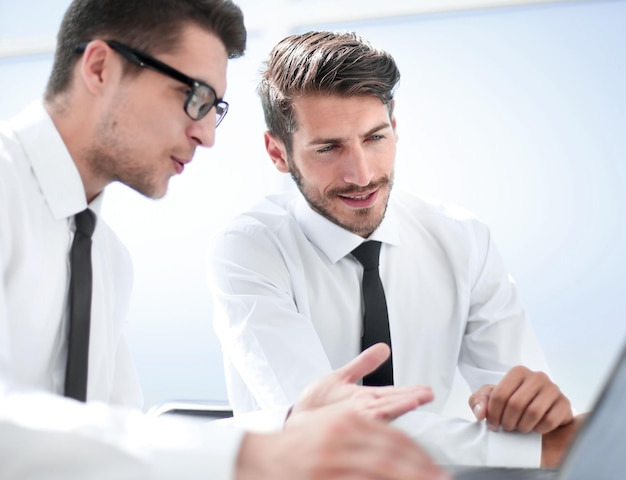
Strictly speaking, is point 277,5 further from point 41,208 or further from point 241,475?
point 241,475

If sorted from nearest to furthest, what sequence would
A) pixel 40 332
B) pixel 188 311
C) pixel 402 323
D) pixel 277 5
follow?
pixel 40 332, pixel 402 323, pixel 277 5, pixel 188 311

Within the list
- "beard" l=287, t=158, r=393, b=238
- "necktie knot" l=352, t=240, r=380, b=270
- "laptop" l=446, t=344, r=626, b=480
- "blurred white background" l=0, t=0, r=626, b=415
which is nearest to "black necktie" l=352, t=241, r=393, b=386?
"necktie knot" l=352, t=240, r=380, b=270

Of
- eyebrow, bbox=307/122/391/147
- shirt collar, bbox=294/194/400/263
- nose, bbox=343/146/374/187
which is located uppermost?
eyebrow, bbox=307/122/391/147

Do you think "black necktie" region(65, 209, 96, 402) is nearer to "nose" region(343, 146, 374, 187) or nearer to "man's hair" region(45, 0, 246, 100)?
"man's hair" region(45, 0, 246, 100)

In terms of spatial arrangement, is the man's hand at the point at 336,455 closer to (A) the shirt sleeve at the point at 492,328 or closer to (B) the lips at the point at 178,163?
(B) the lips at the point at 178,163

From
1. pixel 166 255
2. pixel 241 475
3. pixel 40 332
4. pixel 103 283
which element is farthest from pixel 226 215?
pixel 241 475

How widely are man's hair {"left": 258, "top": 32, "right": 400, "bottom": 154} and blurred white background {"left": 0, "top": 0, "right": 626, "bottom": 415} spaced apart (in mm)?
1375

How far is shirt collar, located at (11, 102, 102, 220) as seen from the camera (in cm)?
159

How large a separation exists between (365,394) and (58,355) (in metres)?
0.69

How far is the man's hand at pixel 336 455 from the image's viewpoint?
71 centimetres

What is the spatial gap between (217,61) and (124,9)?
0.78 feet

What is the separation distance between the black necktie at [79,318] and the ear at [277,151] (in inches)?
39.4

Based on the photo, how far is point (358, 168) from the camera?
7.24ft

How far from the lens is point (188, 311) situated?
4.21 metres
